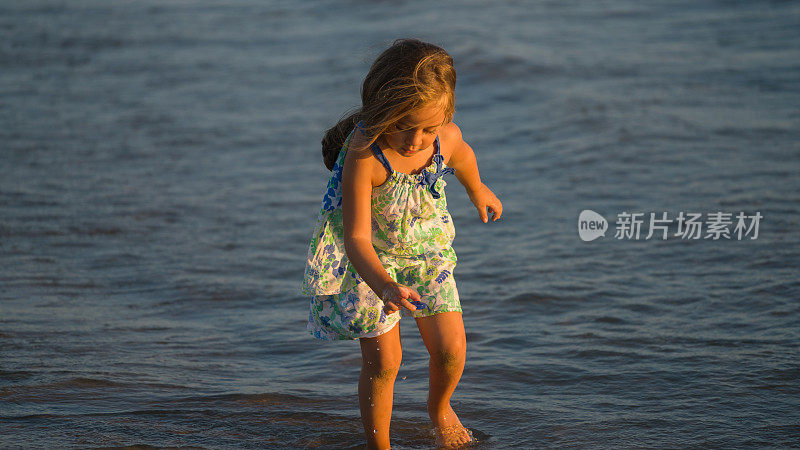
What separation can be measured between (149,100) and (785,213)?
7012 mm

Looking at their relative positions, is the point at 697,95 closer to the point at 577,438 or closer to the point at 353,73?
the point at 353,73

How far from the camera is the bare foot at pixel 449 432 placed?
11.1 feet

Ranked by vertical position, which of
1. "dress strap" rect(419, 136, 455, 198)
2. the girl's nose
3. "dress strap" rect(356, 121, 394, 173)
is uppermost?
the girl's nose

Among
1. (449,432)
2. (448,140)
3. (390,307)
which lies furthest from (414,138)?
(449,432)

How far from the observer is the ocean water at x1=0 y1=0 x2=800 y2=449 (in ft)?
12.0

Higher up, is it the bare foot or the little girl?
the little girl

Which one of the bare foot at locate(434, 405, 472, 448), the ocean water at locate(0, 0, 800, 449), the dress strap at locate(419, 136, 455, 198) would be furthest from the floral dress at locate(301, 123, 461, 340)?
the ocean water at locate(0, 0, 800, 449)

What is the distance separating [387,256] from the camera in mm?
3119

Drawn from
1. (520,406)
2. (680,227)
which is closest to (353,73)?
(680,227)

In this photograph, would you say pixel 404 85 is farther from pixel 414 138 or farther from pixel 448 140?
pixel 448 140

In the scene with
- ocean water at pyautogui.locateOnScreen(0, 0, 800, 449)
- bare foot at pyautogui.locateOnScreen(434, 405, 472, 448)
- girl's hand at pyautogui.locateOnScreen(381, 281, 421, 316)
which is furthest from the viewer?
ocean water at pyautogui.locateOnScreen(0, 0, 800, 449)

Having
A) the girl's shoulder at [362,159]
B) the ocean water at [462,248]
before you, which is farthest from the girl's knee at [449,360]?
the girl's shoulder at [362,159]

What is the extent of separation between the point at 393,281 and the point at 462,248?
10.2 ft

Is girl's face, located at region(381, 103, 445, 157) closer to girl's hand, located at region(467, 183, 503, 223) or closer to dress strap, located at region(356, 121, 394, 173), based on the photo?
dress strap, located at region(356, 121, 394, 173)
